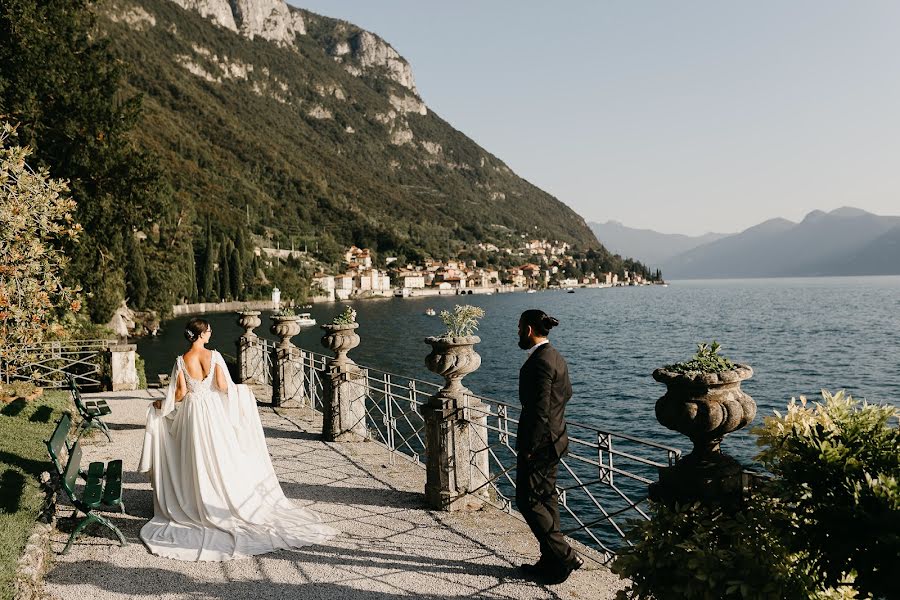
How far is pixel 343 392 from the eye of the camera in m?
8.97

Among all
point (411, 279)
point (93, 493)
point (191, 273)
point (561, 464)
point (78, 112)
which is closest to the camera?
point (93, 493)

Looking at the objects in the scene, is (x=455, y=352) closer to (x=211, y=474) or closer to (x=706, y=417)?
(x=211, y=474)

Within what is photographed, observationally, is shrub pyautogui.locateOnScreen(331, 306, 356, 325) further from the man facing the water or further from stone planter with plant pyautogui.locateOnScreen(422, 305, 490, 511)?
the man facing the water

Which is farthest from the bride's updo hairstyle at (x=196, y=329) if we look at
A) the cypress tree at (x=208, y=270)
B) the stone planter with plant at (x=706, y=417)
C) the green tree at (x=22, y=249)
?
the cypress tree at (x=208, y=270)

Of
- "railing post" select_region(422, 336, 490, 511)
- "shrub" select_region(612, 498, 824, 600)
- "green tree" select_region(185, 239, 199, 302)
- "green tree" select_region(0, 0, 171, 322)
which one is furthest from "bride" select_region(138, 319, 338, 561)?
"green tree" select_region(185, 239, 199, 302)

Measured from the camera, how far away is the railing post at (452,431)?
6133 mm

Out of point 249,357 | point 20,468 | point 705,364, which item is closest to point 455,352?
point 705,364

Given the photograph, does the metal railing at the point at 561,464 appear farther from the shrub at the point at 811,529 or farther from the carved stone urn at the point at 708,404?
the shrub at the point at 811,529

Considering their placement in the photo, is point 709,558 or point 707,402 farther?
point 707,402

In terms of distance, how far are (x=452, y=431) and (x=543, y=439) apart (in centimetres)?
203

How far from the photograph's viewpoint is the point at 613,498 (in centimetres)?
1488

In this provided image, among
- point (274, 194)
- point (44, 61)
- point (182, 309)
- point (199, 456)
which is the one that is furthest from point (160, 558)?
point (274, 194)

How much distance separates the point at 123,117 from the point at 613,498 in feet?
57.8

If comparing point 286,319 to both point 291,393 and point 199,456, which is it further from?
point 199,456
